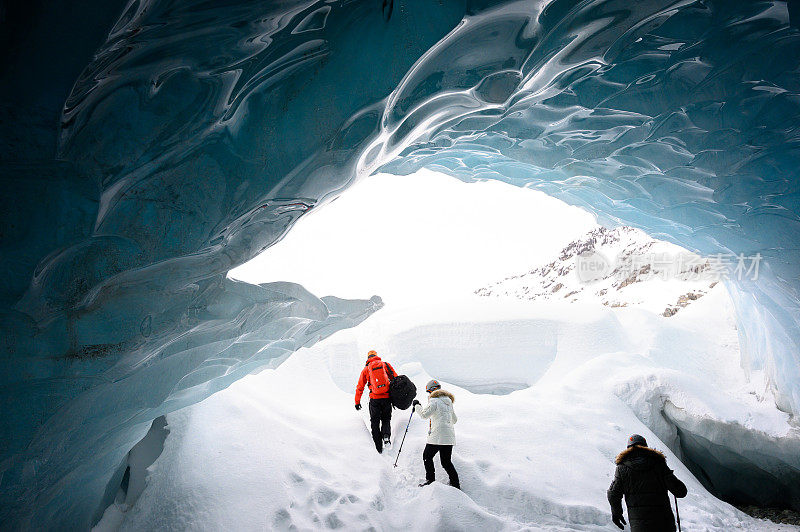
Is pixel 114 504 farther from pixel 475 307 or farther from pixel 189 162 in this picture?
pixel 475 307

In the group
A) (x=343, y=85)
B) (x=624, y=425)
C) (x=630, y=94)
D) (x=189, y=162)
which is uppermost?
(x=630, y=94)

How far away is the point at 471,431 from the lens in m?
5.26

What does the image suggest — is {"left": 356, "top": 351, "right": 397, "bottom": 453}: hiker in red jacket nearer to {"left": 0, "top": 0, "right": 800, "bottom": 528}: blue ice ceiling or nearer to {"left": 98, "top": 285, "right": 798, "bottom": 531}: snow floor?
{"left": 98, "top": 285, "right": 798, "bottom": 531}: snow floor

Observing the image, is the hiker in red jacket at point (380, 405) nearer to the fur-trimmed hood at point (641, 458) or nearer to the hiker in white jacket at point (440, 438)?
the hiker in white jacket at point (440, 438)

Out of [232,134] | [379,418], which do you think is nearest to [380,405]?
[379,418]

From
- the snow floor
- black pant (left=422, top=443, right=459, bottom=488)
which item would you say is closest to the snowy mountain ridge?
the snow floor

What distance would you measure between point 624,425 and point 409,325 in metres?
5.53

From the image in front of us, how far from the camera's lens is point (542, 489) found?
4.24m

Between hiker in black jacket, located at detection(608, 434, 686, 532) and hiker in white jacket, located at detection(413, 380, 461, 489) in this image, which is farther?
hiker in white jacket, located at detection(413, 380, 461, 489)

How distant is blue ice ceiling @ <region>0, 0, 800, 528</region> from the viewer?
1.79 metres

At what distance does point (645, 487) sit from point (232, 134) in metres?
4.03

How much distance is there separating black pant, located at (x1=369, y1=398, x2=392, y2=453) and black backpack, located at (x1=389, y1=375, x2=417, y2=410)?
3.7 inches

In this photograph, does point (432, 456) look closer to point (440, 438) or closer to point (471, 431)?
point (440, 438)

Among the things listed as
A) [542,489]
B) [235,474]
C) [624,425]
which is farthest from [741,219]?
[235,474]
